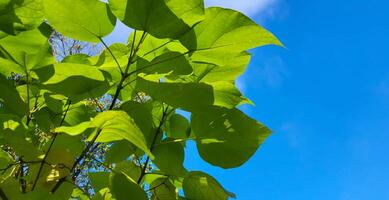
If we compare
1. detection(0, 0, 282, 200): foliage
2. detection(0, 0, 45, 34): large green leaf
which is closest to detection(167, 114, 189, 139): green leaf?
detection(0, 0, 282, 200): foliage

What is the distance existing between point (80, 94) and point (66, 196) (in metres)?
0.15

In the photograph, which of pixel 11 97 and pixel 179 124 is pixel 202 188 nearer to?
pixel 179 124

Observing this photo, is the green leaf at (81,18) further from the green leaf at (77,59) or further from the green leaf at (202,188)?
the green leaf at (202,188)

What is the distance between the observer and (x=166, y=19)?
59cm

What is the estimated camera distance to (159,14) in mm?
583

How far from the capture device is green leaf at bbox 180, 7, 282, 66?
1.96 feet

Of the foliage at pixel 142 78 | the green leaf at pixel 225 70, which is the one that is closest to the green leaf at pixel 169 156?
the foliage at pixel 142 78

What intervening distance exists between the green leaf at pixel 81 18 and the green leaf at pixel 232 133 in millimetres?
184

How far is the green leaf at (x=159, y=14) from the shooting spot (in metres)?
0.58

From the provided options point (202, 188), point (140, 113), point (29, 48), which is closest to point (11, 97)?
point (29, 48)

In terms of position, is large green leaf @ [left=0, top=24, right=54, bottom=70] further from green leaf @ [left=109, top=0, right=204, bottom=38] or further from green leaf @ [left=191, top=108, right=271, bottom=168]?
green leaf @ [left=191, top=108, right=271, bottom=168]

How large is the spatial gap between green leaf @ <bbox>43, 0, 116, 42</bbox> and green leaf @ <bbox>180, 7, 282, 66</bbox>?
111mm

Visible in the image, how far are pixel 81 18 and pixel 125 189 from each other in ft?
0.75

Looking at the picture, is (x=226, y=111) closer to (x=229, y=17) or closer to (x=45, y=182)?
(x=229, y=17)
